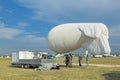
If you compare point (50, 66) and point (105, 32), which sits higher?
point (105, 32)

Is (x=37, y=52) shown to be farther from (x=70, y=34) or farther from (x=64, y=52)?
(x=70, y=34)

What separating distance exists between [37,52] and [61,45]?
6.76 m

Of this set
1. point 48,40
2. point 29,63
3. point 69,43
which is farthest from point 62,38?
point 29,63

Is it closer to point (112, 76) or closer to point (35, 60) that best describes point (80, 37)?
point (35, 60)

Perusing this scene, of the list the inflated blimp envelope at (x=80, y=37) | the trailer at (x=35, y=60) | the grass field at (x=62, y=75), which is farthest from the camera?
the trailer at (x=35, y=60)

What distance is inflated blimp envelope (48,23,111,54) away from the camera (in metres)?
31.0

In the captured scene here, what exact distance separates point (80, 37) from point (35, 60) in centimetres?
665

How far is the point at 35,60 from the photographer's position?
34.8 m

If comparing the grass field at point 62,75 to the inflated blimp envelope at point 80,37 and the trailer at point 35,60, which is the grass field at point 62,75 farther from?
the inflated blimp envelope at point 80,37

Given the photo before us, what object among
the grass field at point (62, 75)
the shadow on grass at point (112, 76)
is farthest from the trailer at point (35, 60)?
the shadow on grass at point (112, 76)

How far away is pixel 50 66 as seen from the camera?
33031mm

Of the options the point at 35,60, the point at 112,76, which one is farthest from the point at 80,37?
the point at 112,76

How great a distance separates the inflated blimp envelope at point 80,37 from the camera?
102ft

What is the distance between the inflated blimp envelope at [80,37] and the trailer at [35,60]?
7.61 feet
